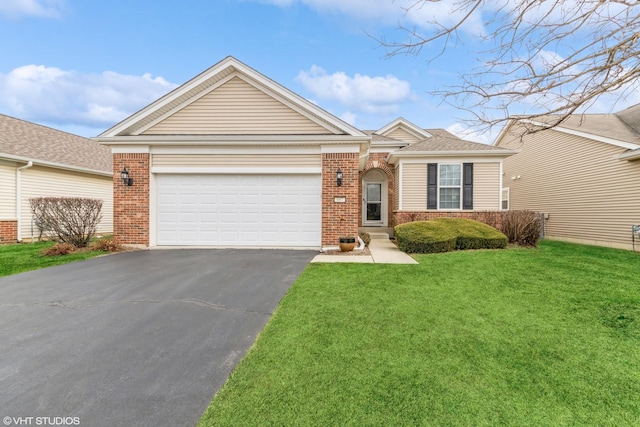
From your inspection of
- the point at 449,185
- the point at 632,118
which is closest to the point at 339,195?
the point at 449,185

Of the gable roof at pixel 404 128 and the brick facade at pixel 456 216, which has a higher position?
the gable roof at pixel 404 128

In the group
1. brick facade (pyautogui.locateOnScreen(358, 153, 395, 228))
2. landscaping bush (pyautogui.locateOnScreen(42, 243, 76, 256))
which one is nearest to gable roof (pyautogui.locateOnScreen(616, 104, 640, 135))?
brick facade (pyautogui.locateOnScreen(358, 153, 395, 228))

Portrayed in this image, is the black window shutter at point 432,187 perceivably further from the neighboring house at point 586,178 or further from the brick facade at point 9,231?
the brick facade at point 9,231

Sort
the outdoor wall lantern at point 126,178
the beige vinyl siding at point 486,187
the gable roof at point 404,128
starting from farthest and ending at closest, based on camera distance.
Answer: the gable roof at point 404,128 < the beige vinyl siding at point 486,187 < the outdoor wall lantern at point 126,178

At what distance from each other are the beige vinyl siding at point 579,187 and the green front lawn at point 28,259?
54.1 feet

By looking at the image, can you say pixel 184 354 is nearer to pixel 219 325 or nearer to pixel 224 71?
pixel 219 325

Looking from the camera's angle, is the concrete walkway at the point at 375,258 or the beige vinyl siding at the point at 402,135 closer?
the concrete walkway at the point at 375,258

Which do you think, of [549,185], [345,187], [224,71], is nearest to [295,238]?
[345,187]

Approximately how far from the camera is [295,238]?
883 centimetres

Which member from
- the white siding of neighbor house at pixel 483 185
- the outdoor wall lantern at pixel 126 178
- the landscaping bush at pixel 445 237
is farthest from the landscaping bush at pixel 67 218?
the white siding of neighbor house at pixel 483 185

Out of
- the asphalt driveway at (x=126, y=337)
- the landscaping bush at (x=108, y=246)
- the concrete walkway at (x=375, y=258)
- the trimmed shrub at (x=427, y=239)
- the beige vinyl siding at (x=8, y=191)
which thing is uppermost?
the beige vinyl siding at (x=8, y=191)

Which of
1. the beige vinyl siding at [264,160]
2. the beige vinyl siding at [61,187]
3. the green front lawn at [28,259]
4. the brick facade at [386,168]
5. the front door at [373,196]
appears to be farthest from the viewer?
the front door at [373,196]

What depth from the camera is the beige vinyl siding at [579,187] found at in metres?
9.74

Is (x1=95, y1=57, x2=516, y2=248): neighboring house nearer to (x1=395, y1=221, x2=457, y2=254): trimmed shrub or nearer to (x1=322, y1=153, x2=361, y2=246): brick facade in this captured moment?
(x1=322, y1=153, x2=361, y2=246): brick facade
